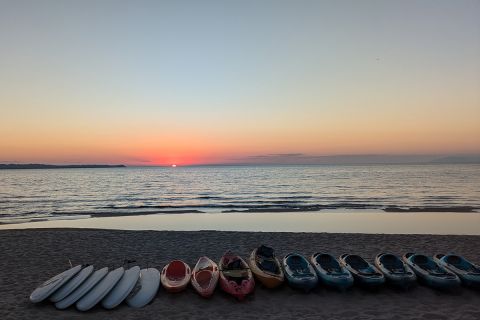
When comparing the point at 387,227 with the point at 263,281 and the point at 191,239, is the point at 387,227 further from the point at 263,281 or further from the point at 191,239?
the point at 263,281

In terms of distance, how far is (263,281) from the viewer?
9.03m

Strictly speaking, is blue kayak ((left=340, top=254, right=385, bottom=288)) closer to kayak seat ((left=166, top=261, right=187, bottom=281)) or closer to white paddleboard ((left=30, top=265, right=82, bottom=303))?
kayak seat ((left=166, top=261, right=187, bottom=281))

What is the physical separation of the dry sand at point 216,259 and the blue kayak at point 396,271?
252mm

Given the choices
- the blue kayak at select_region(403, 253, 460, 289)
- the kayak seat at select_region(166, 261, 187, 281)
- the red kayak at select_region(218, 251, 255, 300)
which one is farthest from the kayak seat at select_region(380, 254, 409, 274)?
the kayak seat at select_region(166, 261, 187, 281)

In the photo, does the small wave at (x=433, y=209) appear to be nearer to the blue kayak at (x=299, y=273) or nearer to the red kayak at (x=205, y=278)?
the blue kayak at (x=299, y=273)

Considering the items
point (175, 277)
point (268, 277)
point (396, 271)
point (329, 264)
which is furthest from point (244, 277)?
point (396, 271)

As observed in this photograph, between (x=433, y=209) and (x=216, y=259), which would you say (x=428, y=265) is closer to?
(x=216, y=259)

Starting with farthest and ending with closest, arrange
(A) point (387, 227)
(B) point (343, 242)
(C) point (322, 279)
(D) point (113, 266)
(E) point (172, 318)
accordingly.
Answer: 1. (A) point (387, 227)
2. (B) point (343, 242)
3. (D) point (113, 266)
4. (C) point (322, 279)
5. (E) point (172, 318)

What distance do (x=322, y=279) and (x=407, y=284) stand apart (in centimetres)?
186

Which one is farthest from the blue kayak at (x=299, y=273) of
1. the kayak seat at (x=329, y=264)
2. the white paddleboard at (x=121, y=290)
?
the white paddleboard at (x=121, y=290)

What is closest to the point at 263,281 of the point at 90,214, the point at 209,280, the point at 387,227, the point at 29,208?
the point at 209,280

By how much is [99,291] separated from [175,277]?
1773 millimetres

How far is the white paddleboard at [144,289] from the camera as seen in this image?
8273mm

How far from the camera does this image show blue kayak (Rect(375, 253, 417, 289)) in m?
8.66
